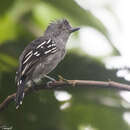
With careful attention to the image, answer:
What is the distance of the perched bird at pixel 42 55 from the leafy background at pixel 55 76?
2 centimetres

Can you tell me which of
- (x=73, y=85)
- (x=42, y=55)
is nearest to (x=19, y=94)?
(x=73, y=85)

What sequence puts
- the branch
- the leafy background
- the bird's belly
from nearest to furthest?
the branch < the leafy background < the bird's belly

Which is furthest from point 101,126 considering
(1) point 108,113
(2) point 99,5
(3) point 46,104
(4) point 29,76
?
(2) point 99,5

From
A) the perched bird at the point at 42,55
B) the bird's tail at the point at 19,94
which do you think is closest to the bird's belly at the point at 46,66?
the perched bird at the point at 42,55

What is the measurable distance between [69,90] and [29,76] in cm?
15

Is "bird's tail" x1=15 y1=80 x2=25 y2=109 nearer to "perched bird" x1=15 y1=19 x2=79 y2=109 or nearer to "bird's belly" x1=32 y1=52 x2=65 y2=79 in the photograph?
"perched bird" x1=15 y1=19 x2=79 y2=109

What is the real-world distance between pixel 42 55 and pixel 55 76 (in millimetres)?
164

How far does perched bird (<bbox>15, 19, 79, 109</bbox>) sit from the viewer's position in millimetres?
1039

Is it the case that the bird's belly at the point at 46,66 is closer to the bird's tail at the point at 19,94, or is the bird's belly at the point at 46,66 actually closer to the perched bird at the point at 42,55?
the perched bird at the point at 42,55

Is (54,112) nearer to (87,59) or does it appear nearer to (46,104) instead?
(46,104)

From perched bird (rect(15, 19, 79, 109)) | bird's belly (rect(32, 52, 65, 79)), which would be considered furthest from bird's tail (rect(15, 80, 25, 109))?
bird's belly (rect(32, 52, 65, 79))

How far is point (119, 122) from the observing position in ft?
3.27

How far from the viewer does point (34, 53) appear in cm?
115

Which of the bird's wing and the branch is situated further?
the bird's wing
